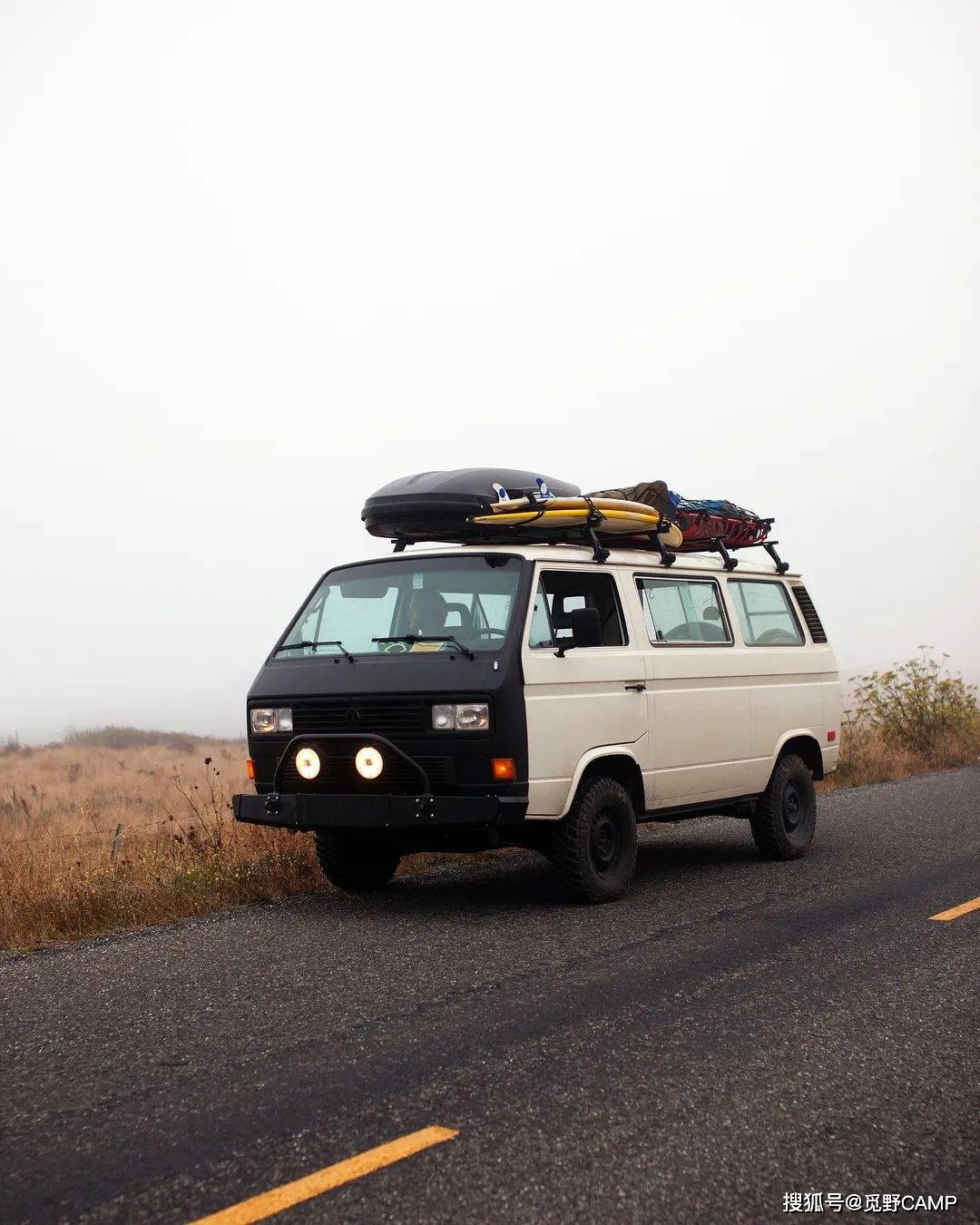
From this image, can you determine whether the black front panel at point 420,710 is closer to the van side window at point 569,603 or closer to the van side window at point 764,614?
the van side window at point 569,603

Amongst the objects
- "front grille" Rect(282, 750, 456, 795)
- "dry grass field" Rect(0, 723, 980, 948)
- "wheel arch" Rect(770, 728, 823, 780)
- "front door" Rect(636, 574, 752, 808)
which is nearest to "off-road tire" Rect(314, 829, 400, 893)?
"dry grass field" Rect(0, 723, 980, 948)

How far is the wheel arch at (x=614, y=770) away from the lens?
8.16 meters

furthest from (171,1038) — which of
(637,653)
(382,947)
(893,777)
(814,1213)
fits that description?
(893,777)

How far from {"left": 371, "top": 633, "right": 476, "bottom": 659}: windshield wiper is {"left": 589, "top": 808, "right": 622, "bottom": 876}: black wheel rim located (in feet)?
4.35

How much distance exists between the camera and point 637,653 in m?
8.98

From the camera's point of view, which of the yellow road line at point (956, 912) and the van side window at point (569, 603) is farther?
the van side window at point (569, 603)

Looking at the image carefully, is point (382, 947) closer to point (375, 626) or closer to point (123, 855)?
point (375, 626)

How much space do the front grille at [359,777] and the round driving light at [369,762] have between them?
0.03 meters

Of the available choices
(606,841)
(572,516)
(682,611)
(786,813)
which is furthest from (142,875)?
(786,813)

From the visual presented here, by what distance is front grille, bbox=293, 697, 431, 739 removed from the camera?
7.84 metres

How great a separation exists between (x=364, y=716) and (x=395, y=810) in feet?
1.97

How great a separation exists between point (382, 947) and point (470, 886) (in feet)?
6.96

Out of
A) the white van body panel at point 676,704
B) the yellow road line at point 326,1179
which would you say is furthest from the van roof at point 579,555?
the yellow road line at point 326,1179

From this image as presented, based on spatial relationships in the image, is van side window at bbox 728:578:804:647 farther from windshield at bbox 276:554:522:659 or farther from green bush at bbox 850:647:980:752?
green bush at bbox 850:647:980:752
